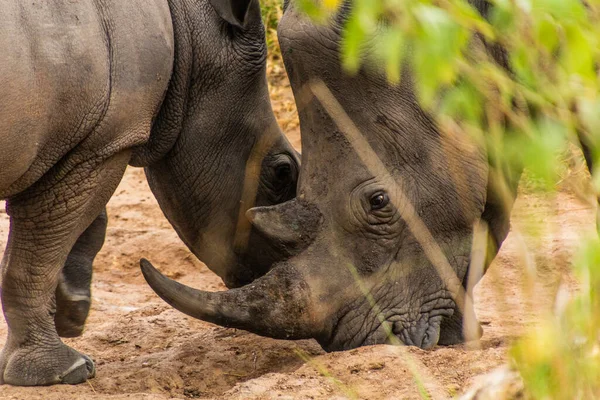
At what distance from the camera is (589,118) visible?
2.13 m

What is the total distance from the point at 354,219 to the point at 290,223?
0.29 m

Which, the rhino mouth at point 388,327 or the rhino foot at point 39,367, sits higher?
the rhino mouth at point 388,327

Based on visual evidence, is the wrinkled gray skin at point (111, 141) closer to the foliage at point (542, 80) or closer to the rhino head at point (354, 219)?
the rhino head at point (354, 219)

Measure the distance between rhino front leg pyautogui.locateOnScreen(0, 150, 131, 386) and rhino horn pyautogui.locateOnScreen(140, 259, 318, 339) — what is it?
1.26 ft

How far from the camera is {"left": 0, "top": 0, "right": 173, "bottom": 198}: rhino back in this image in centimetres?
426

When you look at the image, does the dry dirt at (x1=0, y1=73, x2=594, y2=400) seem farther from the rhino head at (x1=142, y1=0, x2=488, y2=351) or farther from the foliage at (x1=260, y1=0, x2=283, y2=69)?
the foliage at (x1=260, y1=0, x2=283, y2=69)

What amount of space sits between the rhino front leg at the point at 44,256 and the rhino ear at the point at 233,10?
0.92 meters

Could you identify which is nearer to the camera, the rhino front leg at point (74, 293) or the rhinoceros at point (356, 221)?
the rhinoceros at point (356, 221)

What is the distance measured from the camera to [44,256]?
190 inches

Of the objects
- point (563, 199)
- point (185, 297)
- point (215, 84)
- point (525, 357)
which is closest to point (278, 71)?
point (563, 199)

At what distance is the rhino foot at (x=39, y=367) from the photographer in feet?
15.9

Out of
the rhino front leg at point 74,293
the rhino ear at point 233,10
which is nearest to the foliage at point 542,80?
the rhino ear at point 233,10

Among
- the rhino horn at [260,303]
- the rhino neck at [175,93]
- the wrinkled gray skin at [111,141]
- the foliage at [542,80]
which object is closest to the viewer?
the foliage at [542,80]

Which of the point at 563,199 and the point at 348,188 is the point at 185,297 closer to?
the point at 348,188
